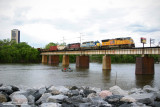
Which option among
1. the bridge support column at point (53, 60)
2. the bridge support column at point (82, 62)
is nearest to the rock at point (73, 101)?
the bridge support column at point (82, 62)

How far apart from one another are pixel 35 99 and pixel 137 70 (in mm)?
35628

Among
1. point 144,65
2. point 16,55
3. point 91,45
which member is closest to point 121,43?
point 144,65

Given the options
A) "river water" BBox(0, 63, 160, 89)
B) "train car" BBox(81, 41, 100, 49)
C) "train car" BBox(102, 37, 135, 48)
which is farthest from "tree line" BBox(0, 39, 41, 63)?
"river water" BBox(0, 63, 160, 89)

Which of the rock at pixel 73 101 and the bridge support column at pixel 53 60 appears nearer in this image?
the rock at pixel 73 101

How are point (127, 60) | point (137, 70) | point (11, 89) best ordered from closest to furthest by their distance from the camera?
point (11, 89) → point (137, 70) → point (127, 60)

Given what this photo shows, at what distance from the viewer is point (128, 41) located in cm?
5738

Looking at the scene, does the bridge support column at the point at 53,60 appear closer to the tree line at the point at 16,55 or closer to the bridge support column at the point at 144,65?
→ the tree line at the point at 16,55

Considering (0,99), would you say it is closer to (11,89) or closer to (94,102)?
(11,89)

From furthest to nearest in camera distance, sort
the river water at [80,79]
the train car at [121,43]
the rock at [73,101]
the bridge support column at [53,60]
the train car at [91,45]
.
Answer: the bridge support column at [53,60] < the train car at [91,45] < the train car at [121,43] < the river water at [80,79] < the rock at [73,101]

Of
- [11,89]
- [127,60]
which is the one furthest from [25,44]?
[11,89]

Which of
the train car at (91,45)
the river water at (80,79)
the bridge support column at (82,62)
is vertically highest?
the train car at (91,45)

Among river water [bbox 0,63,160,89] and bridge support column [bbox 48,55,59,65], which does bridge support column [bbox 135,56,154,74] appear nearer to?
river water [bbox 0,63,160,89]

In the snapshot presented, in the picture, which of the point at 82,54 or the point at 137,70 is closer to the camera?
the point at 137,70

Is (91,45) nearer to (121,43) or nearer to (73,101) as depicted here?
(121,43)
